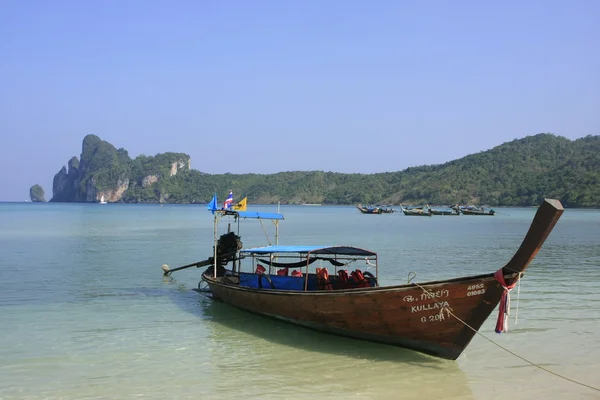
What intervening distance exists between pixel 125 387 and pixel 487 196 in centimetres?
14394

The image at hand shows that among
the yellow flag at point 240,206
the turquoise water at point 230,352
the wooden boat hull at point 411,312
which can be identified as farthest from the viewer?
the yellow flag at point 240,206

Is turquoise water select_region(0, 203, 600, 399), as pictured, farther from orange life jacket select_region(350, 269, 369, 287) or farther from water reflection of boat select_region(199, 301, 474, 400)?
orange life jacket select_region(350, 269, 369, 287)

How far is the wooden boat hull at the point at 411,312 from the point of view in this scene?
9.47 meters

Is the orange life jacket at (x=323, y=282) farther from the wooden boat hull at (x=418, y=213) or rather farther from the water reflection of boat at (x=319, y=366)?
the wooden boat hull at (x=418, y=213)

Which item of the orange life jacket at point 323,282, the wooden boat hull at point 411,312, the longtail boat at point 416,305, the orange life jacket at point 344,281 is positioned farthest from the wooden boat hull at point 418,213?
the wooden boat hull at point 411,312

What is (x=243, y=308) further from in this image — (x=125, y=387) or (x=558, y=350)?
(x=558, y=350)

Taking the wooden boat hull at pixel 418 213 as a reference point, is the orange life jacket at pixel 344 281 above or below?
below

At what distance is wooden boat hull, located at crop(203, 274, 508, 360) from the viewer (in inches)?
373

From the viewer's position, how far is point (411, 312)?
9.89m

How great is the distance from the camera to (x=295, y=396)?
8.64 meters

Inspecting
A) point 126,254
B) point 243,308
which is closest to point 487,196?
point 126,254

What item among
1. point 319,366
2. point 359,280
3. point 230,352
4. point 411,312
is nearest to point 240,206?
point 359,280

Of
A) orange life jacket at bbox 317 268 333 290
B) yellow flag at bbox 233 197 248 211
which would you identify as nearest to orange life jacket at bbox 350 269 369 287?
orange life jacket at bbox 317 268 333 290

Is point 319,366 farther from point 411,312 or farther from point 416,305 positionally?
point 416,305
